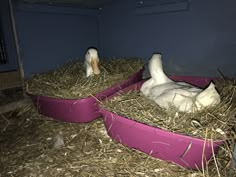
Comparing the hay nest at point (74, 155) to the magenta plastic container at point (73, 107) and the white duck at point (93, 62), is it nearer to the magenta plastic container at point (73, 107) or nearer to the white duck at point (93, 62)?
the magenta plastic container at point (73, 107)

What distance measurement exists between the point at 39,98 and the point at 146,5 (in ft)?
3.85

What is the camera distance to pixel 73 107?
3.91 feet

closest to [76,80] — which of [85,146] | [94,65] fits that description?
[94,65]

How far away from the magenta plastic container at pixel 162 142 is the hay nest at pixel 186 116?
Result: 38 mm

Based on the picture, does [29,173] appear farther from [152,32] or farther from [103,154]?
[152,32]

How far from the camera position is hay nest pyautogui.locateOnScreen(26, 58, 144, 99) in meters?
1.26

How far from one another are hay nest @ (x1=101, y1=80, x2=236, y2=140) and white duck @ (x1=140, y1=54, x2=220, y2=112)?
31 millimetres

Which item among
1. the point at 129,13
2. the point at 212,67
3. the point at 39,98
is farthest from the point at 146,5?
the point at 39,98

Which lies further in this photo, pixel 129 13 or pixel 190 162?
pixel 129 13

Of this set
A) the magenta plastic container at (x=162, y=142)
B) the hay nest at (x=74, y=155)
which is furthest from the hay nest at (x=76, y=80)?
the magenta plastic container at (x=162, y=142)

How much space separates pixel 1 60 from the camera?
4.97 ft

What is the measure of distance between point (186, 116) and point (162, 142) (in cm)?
18

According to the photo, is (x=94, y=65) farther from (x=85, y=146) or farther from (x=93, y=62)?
(x=85, y=146)

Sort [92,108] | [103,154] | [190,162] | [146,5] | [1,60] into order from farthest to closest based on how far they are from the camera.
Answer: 1. [146,5]
2. [1,60]
3. [92,108]
4. [103,154]
5. [190,162]
